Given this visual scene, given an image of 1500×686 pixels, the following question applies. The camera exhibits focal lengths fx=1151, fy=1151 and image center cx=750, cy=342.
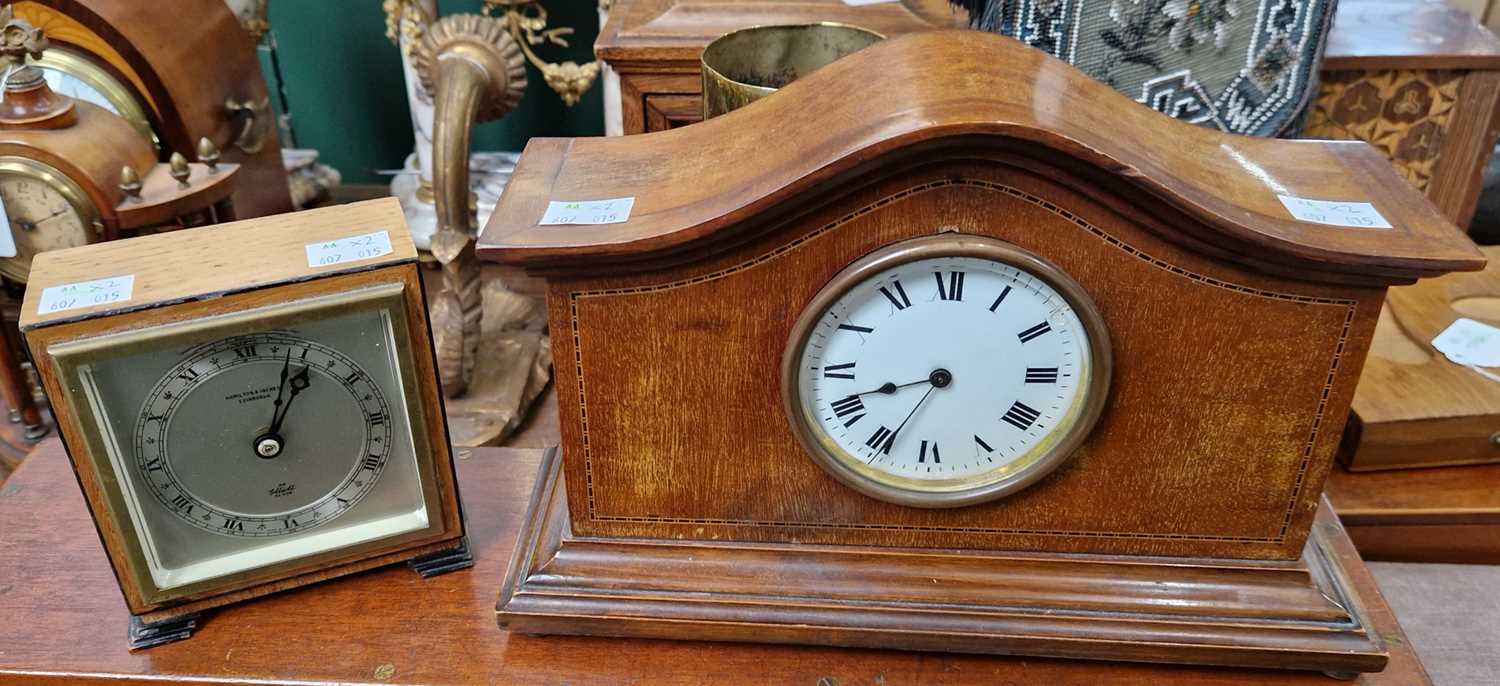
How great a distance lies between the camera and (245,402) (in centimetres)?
93

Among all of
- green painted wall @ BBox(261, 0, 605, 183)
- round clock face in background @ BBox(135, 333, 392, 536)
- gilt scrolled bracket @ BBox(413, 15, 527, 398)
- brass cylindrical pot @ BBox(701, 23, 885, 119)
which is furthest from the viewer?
green painted wall @ BBox(261, 0, 605, 183)

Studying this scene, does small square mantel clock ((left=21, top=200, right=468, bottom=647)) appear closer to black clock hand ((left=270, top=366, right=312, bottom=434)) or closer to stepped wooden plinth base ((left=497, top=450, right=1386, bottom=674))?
black clock hand ((left=270, top=366, right=312, bottom=434))

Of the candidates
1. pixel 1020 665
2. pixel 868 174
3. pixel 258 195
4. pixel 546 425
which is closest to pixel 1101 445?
pixel 1020 665

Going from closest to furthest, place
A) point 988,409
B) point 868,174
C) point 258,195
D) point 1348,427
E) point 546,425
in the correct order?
point 868,174 < point 988,409 < point 1348,427 < point 546,425 < point 258,195

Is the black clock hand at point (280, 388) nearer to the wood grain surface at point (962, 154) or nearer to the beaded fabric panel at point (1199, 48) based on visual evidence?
the wood grain surface at point (962, 154)

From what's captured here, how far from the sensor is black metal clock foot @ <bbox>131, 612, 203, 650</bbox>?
3.22ft

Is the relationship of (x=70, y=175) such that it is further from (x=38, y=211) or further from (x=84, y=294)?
(x=84, y=294)

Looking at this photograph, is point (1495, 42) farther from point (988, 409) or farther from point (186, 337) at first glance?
point (186, 337)

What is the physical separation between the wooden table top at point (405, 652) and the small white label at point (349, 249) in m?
0.33

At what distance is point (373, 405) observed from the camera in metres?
0.96

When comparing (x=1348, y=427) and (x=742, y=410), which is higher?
(x=742, y=410)

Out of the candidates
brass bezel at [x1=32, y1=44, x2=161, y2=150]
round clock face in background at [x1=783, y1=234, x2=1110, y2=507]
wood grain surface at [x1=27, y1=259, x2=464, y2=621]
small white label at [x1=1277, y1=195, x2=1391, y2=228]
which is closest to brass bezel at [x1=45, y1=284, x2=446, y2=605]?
wood grain surface at [x1=27, y1=259, x2=464, y2=621]

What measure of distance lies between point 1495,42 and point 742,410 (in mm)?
1361

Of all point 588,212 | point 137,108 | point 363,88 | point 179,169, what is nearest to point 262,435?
point 588,212
